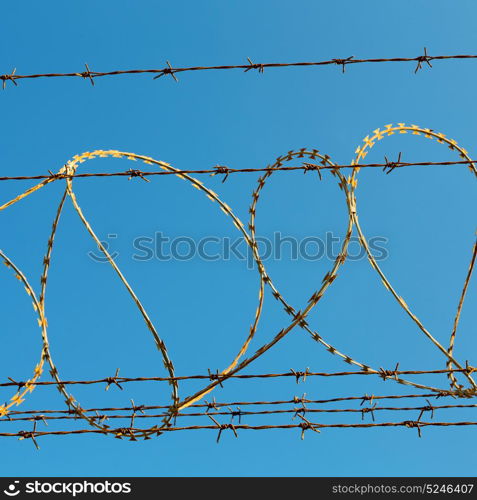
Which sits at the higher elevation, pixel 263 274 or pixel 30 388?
pixel 263 274

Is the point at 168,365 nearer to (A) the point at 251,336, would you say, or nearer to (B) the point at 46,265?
(A) the point at 251,336

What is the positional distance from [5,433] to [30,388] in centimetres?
38

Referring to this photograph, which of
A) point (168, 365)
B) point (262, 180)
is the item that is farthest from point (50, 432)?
point (262, 180)

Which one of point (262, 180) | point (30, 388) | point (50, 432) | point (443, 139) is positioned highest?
point (443, 139)

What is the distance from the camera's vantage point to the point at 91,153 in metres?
5.38

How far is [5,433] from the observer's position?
5207 millimetres

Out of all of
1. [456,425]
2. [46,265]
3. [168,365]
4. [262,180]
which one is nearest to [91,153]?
[46,265]

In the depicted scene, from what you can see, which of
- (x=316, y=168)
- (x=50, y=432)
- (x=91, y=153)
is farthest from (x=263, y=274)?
(x=50, y=432)

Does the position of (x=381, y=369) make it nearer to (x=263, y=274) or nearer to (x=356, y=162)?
(x=263, y=274)

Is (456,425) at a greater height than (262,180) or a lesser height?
lesser

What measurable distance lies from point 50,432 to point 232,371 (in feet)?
4.83

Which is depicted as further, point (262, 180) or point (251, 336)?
point (262, 180)

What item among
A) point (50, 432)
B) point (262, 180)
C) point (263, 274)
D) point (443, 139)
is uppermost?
point (443, 139)

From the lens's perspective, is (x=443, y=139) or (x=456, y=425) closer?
(x=456, y=425)
